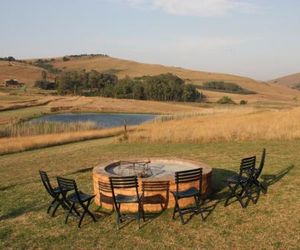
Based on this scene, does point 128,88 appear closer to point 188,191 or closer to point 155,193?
point 155,193

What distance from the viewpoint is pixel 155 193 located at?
9742 millimetres

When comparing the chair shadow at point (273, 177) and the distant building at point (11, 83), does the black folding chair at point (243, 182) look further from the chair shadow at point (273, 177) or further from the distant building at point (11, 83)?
the distant building at point (11, 83)

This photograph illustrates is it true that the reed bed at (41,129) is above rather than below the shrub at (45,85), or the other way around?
below

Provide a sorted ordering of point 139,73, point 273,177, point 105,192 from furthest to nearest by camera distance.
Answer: point 139,73, point 273,177, point 105,192

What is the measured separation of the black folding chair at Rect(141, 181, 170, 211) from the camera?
9.66 metres

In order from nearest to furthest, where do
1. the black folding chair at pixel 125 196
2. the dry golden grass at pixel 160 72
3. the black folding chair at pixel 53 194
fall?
the black folding chair at pixel 125 196 < the black folding chair at pixel 53 194 < the dry golden grass at pixel 160 72

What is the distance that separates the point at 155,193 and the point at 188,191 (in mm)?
825

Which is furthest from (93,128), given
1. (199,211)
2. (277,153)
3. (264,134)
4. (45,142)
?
(199,211)

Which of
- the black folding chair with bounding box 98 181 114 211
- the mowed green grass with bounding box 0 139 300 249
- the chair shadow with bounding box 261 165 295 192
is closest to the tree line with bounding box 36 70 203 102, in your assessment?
the chair shadow with bounding box 261 165 295 192

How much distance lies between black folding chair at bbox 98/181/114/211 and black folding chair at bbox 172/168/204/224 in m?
1.69

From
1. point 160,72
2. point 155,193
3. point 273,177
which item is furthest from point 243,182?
point 160,72

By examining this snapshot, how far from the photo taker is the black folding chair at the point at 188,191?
8.94 metres

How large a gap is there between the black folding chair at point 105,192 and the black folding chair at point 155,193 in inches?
36.1

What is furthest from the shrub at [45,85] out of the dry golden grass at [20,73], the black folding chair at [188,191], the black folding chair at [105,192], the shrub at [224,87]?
the black folding chair at [188,191]
